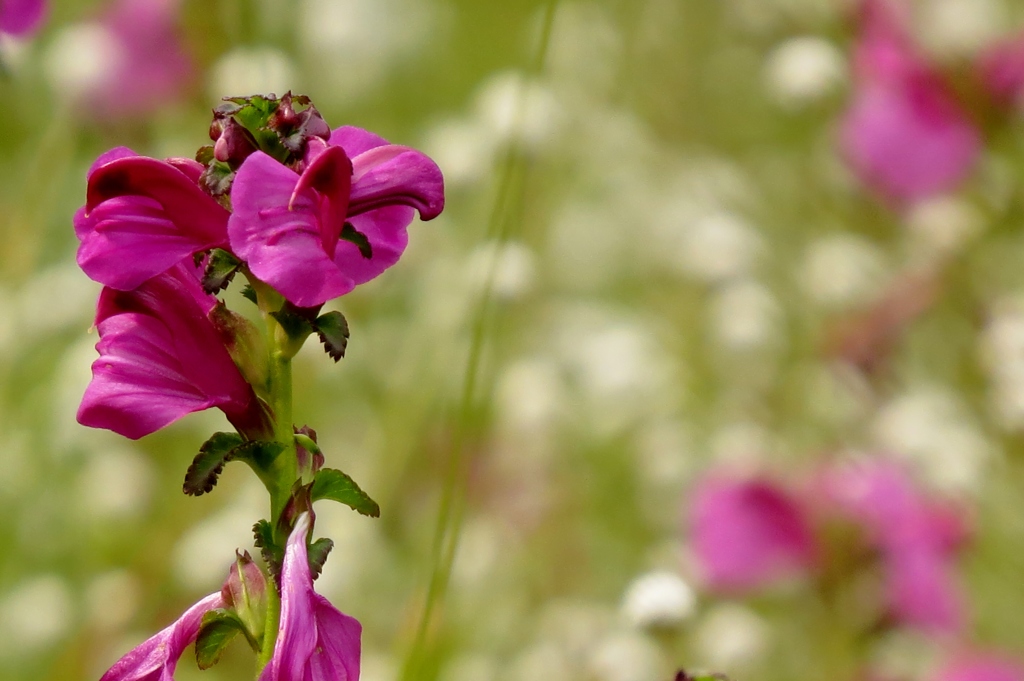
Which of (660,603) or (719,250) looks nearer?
(660,603)

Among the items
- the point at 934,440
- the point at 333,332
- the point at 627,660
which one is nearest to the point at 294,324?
the point at 333,332

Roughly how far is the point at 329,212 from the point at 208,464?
2.0 inches

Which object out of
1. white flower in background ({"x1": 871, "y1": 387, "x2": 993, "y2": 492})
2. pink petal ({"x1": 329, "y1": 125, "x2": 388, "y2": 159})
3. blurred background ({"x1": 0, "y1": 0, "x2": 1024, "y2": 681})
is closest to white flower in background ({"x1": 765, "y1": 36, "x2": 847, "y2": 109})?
blurred background ({"x1": 0, "y1": 0, "x2": 1024, "y2": 681})

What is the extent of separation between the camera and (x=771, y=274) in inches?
40.6

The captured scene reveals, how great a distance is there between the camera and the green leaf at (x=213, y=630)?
0.24 meters

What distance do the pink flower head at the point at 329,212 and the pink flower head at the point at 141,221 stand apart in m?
0.02

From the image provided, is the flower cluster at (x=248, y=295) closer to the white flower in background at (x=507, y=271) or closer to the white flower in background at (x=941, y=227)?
the white flower in background at (x=507, y=271)

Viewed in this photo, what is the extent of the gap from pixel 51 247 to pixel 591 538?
1.66 feet

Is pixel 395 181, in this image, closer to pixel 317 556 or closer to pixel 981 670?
pixel 317 556

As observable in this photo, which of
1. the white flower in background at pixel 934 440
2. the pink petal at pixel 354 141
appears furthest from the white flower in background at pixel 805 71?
the pink petal at pixel 354 141

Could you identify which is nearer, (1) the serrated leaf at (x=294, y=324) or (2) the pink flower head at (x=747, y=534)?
(1) the serrated leaf at (x=294, y=324)

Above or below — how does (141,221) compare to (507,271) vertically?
Answer: below

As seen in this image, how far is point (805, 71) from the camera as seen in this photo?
893 mm

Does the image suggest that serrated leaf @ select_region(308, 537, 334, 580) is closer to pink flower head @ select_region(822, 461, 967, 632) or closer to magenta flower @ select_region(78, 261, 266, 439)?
magenta flower @ select_region(78, 261, 266, 439)
